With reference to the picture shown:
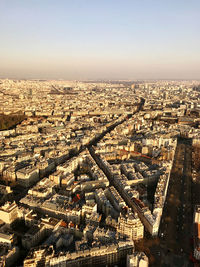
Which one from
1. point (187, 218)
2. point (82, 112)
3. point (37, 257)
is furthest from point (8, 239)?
point (82, 112)

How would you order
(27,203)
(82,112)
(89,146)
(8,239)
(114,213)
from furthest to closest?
(82,112) → (89,146) → (27,203) → (114,213) → (8,239)

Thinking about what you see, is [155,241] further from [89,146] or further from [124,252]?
[89,146]

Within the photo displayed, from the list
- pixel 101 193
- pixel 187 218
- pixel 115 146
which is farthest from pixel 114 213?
pixel 115 146

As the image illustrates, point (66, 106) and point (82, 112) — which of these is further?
point (66, 106)

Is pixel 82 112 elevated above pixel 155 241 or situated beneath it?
elevated above

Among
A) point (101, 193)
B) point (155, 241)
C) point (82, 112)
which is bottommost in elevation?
point (155, 241)

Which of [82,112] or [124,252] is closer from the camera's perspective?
[124,252]

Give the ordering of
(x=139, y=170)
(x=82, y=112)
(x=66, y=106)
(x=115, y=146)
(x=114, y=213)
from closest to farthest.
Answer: (x=114, y=213) → (x=139, y=170) → (x=115, y=146) → (x=82, y=112) → (x=66, y=106)

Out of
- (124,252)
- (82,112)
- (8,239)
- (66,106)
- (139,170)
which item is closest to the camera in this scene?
(124,252)

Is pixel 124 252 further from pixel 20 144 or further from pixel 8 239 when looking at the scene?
pixel 20 144
